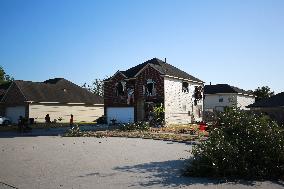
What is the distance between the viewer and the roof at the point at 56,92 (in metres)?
47.2

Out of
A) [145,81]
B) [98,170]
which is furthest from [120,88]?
[98,170]

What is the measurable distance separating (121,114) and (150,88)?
561 cm

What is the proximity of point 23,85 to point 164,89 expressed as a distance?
21671 mm

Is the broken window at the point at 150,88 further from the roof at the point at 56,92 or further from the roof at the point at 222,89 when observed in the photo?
the roof at the point at 222,89

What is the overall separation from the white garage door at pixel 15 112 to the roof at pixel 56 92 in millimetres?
2422

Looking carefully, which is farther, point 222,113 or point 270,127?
point 222,113

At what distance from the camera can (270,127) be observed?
11328 millimetres

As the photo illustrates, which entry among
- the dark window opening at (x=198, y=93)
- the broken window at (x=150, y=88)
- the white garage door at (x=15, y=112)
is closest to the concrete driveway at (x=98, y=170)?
the broken window at (x=150, y=88)

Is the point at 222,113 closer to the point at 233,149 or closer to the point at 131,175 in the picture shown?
the point at 233,149

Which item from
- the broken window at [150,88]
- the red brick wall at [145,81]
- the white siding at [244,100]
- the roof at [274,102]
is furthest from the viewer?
the white siding at [244,100]

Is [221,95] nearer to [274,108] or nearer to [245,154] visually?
[274,108]

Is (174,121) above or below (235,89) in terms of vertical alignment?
below

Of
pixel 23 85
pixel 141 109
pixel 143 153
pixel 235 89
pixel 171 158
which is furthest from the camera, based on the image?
pixel 235 89

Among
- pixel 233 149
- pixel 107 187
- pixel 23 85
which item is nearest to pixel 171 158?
pixel 233 149
